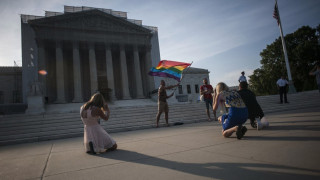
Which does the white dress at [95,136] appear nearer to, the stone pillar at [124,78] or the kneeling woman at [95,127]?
the kneeling woman at [95,127]

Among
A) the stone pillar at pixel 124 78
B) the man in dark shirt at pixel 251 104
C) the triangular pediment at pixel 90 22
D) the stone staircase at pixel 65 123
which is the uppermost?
the triangular pediment at pixel 90 22

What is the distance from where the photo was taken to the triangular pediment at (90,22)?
22703mm

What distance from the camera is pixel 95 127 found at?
14.3 ft

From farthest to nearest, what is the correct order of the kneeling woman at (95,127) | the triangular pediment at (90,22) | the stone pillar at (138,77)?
1. the stone pillar at (138,77)
2. the triangular pediment at (90,22)
3. the kneeling woman at (95,127)

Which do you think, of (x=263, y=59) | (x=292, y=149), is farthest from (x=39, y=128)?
(x=263, y=59)

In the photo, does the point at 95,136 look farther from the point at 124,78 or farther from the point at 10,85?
the point at 10,85

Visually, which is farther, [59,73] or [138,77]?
[138,77]

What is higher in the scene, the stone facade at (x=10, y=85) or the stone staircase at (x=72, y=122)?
the stone facade at (x=10, y=85)

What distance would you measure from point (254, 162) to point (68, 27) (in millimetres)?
25982

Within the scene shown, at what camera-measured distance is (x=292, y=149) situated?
2.79m

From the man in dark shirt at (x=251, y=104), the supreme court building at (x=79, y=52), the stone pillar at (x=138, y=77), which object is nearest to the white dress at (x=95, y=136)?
the man in dark shirt at (x=251, y=104)

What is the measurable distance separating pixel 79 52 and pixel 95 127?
25.2 m

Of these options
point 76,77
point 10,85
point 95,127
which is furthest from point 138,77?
point 10,85

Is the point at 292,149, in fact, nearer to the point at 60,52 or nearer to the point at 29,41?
the point at 60,52
